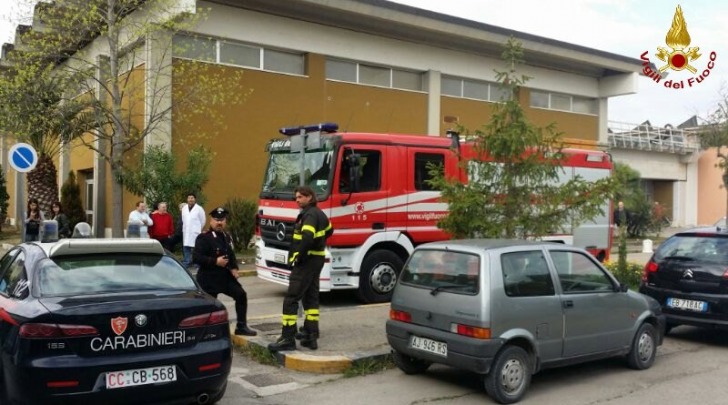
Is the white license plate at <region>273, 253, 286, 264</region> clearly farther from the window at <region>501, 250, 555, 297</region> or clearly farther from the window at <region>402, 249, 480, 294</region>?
the window at <region>501, 250, 555, 297</region>

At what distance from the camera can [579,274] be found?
670cm

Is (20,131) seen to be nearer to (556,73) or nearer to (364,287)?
(364,287)

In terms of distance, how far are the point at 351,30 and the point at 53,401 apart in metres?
18.3

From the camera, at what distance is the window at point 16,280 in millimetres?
5022

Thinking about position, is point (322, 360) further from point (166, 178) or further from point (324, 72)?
point (324, 72)

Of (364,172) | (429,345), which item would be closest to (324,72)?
(364,172)

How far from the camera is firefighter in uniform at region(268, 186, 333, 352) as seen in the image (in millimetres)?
7250

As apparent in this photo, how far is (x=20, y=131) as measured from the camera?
15.7 m

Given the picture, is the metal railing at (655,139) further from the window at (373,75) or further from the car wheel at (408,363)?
the car wheel at (408,363)

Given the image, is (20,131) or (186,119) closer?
(20,131)

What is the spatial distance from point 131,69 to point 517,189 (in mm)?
12257

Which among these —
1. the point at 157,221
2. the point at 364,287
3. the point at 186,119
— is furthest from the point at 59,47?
the point at 364,287

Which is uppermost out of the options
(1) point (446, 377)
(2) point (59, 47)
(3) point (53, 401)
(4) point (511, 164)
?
(2) point (59, 47)

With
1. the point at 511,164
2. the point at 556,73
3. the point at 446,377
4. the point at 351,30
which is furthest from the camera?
the point at 556,73
